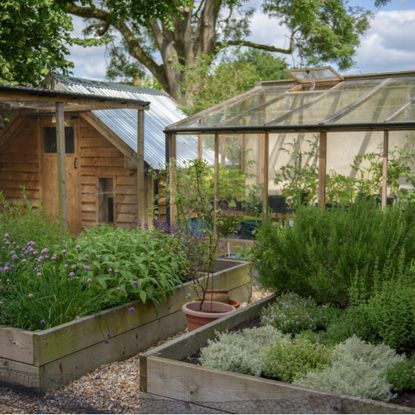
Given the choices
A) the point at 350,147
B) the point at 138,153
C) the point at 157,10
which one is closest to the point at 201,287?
the point at 138,153

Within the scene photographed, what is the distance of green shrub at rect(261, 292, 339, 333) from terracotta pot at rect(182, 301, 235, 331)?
0.40 m

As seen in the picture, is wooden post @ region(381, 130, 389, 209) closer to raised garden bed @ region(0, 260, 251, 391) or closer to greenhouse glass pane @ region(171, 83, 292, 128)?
greenhouse glass pane @ region(171, 83, 292, 128)

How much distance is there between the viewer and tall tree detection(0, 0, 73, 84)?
1234cm

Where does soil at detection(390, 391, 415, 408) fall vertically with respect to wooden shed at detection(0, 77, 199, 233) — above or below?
below

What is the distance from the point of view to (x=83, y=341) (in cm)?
472

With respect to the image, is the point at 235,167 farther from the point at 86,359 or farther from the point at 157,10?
the point at 86,359

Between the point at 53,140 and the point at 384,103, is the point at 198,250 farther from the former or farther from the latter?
the point at 53,140

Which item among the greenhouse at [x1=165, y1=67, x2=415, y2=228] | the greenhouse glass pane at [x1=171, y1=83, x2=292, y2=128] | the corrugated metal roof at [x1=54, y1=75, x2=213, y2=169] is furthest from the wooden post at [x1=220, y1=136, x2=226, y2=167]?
the corrugated metal roof at [x1=54, y1=75, x2=213, y2=169]

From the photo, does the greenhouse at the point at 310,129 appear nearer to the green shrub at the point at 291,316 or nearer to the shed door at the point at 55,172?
the shed door at the point at 55,172

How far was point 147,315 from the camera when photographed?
5430 mm

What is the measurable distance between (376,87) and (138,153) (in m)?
4.09

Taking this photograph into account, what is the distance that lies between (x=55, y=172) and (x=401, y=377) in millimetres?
9498

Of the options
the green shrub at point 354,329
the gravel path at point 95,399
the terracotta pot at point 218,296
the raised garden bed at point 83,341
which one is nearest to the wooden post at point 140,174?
the terracotta pot at point 218,296

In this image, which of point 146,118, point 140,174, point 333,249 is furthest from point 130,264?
point 146,118
